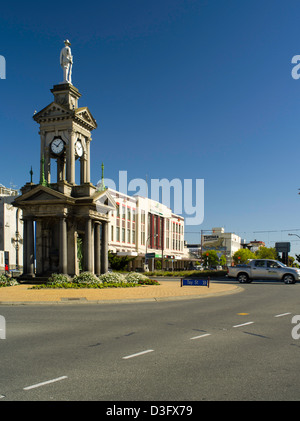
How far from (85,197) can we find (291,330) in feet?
64.0

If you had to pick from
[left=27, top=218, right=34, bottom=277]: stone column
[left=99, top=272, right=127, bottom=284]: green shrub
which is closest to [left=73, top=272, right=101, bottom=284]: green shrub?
[left=99, top=272, right=127, bottom=284]: green shrub

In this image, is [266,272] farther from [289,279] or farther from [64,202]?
[64,202]

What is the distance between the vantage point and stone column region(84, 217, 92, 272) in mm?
27641

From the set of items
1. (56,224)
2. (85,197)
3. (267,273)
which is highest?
(85,197)

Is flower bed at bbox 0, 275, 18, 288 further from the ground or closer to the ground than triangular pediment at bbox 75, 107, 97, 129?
closer to the ground

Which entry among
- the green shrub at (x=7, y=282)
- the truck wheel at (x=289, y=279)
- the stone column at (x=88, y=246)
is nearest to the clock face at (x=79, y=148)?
the stone column at (x=88, y=246)

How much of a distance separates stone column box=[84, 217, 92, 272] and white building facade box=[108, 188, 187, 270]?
37.6 m

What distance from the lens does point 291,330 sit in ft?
34.1

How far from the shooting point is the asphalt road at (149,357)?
5.42m

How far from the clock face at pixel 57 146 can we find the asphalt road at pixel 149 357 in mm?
17080

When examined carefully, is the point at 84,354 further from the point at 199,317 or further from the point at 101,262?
the point at 101,262

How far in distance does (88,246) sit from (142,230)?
61.3 m

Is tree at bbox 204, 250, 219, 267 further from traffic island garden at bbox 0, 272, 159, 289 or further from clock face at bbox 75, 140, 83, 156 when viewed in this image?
clock face at bbox 75, 140, 83, 156
